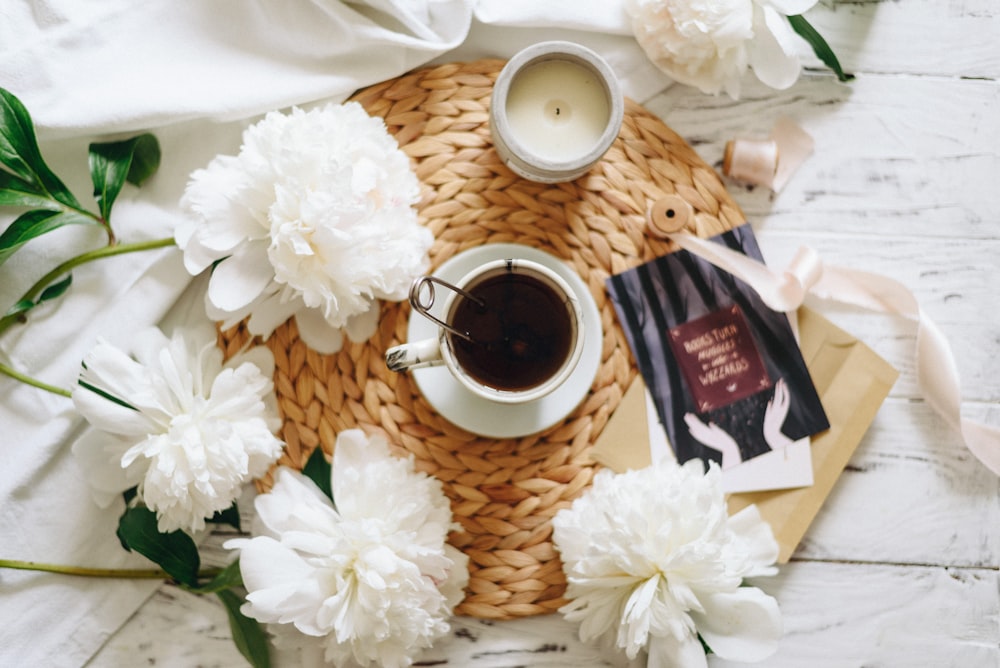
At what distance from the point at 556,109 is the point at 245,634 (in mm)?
576

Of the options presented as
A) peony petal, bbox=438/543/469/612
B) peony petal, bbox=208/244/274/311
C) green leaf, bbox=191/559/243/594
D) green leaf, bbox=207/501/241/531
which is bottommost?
peony petal, bbox=438/543/469/612

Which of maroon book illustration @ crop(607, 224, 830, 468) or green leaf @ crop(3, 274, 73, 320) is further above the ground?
green leaf @ crop(3, 274, 73, 320)

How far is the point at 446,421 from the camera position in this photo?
2.33 feet

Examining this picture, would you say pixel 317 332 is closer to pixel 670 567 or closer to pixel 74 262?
pixel 74 262

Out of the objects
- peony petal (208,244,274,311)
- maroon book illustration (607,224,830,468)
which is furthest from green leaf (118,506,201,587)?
maroon book illustration (607,224,830,468)

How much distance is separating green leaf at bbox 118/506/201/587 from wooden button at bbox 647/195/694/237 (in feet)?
1.76

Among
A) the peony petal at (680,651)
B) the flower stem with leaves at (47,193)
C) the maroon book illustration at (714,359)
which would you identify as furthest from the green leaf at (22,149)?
the peony petal at (680,651)

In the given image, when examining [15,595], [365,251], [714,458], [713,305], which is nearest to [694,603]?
[714,458]

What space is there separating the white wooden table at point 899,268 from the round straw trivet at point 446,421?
0.46 ft

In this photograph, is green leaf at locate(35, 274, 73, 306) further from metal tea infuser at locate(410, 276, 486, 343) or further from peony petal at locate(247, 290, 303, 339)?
metal tea infuser at locate(410, 276, 486, 343)

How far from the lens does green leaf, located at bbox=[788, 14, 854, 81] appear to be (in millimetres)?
757

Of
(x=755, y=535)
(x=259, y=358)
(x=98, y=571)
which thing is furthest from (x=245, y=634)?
(x=755, y=535)

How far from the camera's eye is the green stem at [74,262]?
0.71 meters

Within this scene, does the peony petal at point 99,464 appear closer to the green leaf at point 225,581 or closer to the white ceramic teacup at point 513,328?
the green leaf at point 225,581
